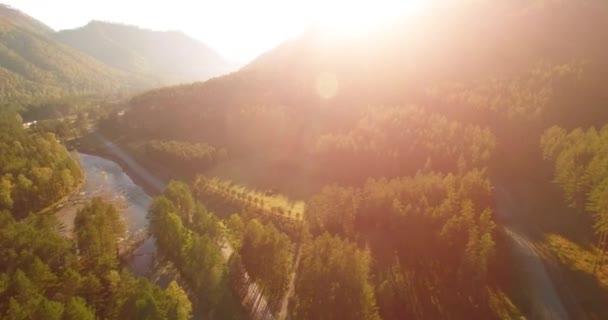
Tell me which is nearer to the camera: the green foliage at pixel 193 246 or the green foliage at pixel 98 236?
the green foliage at pixel 193 246

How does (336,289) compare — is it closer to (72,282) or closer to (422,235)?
(422,235)

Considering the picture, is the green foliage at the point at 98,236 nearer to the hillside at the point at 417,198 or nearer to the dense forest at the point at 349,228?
the dense forest at the point at 349,228

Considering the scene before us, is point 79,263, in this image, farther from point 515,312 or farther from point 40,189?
point 515,312

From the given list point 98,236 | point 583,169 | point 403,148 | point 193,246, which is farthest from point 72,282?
point 583,169

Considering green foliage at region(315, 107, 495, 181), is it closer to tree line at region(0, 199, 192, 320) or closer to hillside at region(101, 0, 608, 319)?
hillside at region(101, 0, 608, 319)

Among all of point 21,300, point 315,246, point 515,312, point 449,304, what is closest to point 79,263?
point 21,300

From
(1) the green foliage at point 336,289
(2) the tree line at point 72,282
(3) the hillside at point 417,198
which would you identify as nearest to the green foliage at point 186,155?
(3) the hillside at point 417,198

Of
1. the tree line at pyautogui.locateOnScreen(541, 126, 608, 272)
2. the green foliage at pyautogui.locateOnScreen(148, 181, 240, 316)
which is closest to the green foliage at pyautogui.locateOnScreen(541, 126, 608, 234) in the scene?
the tree line at pyautogui.locateOnScreen(541, 126, 608, 272)

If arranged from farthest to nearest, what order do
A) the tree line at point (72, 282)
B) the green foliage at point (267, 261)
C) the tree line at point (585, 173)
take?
the tree line at point (585, 173) < the green foliage at point (267, 261) < the tree line at point (72, 282)
